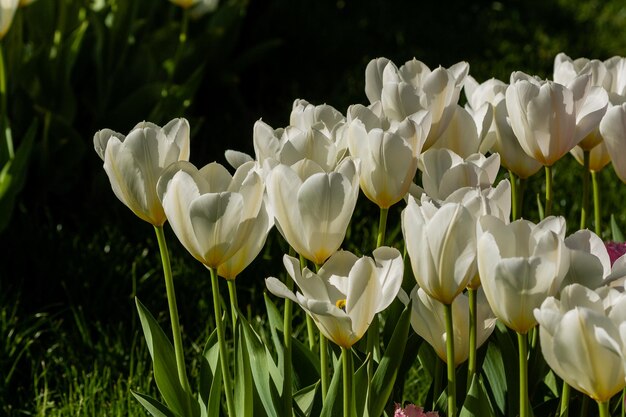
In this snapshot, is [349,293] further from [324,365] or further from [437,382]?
[437,382]

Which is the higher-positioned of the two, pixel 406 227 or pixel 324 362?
pixel 406 227

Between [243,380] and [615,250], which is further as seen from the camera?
[615,250]

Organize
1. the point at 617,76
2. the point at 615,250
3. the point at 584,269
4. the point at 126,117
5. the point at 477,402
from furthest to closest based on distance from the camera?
the point at 126,117 < the point at 617,76 < the point at 615,250 < the point at 477,402 < the point at 584,269

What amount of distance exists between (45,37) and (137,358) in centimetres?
115

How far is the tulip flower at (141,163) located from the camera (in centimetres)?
115

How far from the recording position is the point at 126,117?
277 cm

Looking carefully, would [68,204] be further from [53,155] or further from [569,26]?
[569,26]

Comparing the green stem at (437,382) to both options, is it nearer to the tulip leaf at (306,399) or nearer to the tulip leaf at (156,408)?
the tulip leaf at (306,399)

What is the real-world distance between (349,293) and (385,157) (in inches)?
7.9

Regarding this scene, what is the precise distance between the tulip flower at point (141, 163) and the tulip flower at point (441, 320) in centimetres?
32

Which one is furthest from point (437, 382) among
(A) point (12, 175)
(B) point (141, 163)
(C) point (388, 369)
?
(A) point (12, 175)

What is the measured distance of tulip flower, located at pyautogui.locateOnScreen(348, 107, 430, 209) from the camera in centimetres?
117

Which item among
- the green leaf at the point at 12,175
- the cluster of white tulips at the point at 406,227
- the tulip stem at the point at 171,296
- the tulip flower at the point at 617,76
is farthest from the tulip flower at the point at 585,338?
the green leaf at the point at 12,175

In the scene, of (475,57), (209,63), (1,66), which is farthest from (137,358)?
(475,57)
